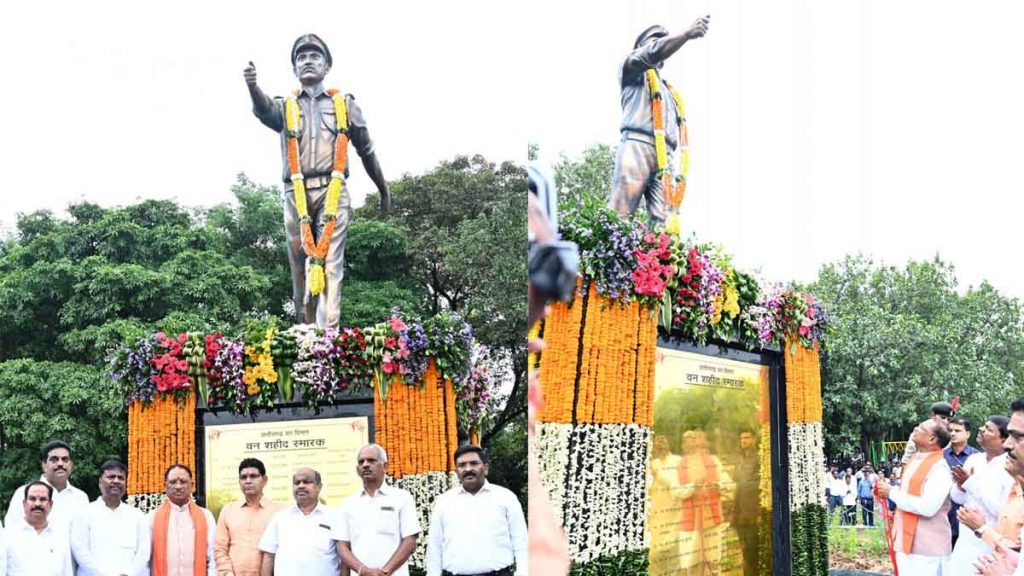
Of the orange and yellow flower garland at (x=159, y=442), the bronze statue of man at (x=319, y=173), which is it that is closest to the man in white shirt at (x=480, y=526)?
the bronze statue of man at (x=319, y=173)

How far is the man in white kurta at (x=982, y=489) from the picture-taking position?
5.16m

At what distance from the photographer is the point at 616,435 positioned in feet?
13.8

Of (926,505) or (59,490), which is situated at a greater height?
(59,490)

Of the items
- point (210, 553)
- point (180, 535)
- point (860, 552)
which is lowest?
point (860, 552)

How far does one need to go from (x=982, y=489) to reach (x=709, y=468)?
5.10 feet

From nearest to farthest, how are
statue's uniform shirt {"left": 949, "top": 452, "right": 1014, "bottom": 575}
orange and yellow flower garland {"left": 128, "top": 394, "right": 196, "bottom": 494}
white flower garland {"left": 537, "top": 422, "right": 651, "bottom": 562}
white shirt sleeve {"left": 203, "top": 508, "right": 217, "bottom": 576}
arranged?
white flower garland {"left": 537, "top": 422, "right": 651, "bottom": 562} → white shirt sleeve {"left": 203, "top": 508, "right": 217, "bottom": 576} → statue's uniform shirt {"left": 949, "top": 452, "right": 1014, "bottom": 575} → orange and yellow flower garland {"left": 128, "top": 394, "right": 196, "bottom": 494}

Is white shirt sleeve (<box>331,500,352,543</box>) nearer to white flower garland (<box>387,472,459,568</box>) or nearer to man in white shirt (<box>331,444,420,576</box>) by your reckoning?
man in white shirt (<box>331,444,420,576</box>)

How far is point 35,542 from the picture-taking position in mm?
4375

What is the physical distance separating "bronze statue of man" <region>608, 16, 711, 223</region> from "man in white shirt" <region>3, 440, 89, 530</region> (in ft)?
9.53

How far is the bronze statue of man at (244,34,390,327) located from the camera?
18.5 feet

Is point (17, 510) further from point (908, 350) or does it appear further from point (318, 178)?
point (908, 350)

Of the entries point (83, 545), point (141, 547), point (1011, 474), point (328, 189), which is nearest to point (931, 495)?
point (1011, 474)

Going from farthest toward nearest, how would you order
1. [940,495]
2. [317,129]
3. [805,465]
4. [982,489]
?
[805,465], [317,129], [940,495], [982,489]

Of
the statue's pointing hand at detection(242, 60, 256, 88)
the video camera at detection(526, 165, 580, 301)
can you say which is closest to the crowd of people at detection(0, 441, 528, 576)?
the video camera at detection(526, 165, 580, 301)
